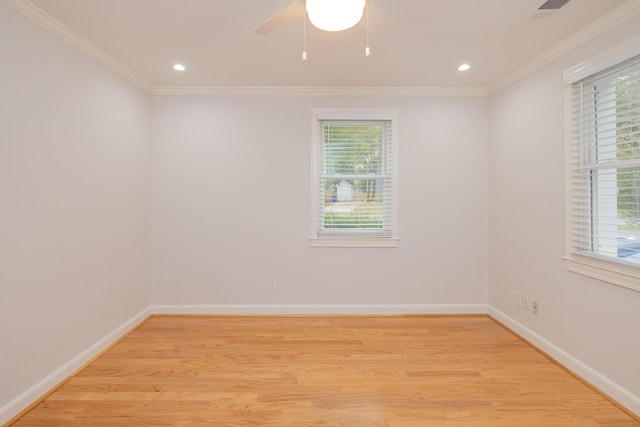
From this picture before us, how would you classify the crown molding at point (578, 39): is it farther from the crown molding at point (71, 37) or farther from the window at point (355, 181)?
the crown molding at point (71, 37)

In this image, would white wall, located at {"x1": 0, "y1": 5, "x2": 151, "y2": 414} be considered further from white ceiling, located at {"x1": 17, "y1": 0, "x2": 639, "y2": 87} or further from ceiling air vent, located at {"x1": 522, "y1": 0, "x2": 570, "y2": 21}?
ceiling air vent, located at {"x1": 522, "y1": 0, "x2": 570, "y2": 21}

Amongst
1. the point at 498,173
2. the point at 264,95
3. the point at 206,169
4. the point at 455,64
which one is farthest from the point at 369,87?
the point at 206,169

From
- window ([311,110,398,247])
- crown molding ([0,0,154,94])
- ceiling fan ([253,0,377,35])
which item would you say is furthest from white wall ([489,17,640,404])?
crown molding ([0,0,154,94])

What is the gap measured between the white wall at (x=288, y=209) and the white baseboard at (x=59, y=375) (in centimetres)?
62

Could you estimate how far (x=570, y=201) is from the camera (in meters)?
2.42

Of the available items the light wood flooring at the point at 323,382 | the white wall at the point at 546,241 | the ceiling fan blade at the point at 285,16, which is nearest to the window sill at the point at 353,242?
the light wood flooring at the point at 323,382

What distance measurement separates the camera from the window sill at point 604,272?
1.94 m

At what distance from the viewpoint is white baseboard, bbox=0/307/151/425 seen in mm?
1855

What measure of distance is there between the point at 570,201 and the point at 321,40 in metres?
2.23

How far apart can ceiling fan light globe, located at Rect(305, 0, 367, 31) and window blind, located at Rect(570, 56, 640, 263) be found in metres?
1.88

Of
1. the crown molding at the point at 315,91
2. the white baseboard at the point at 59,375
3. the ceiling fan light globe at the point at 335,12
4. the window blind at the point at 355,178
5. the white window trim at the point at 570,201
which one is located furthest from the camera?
the window blind at the point at 355,178

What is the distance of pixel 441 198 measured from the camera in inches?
137

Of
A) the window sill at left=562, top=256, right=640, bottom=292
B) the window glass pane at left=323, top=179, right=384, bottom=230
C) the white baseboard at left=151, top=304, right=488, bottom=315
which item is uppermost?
the window glass pane at left=323, top=179, right=384, bottom=230

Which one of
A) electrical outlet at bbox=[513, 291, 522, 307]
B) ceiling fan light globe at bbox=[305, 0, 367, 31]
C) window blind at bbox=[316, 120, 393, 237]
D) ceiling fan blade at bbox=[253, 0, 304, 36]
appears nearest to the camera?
ceiling fan light globe at bbox=[305, 0, 367, 31]
